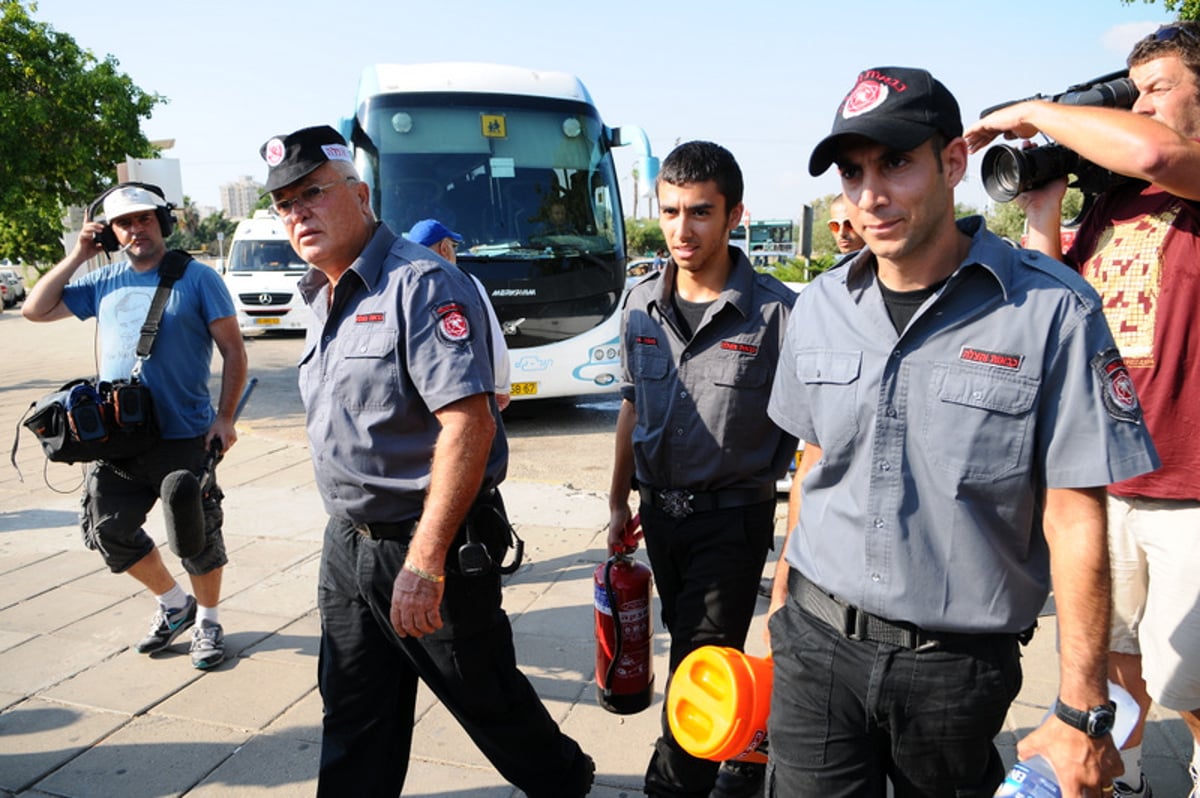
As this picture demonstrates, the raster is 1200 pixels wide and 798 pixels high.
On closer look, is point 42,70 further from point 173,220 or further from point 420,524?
point 420,524

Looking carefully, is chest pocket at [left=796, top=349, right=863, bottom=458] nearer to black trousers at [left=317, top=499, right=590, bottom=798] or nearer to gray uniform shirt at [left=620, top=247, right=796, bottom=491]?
gray uniform shirt at [left=620, top=247, right=796, bottom=491]

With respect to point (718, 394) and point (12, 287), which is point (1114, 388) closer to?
point (718, 394)

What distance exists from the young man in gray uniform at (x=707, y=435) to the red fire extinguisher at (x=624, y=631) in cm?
9

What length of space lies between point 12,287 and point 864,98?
135ft

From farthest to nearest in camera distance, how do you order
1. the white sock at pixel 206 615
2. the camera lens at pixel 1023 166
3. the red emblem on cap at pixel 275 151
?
the white sock at pixel 206 615 → the red emblem on cap at pixel 275 151 → the camera lens at pixel 1023 166

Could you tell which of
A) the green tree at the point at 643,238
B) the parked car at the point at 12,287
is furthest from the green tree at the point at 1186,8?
the green tree at the point at 643,238

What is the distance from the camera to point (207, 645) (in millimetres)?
3871

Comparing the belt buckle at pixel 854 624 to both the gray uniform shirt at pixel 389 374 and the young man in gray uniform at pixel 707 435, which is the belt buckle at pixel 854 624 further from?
the gray uniform shirt at pixel 389 374

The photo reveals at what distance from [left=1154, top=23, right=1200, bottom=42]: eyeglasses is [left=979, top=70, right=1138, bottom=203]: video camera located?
12 cm

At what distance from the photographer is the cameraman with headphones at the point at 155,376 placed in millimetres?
3850

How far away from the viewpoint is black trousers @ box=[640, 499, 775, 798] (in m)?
2.69

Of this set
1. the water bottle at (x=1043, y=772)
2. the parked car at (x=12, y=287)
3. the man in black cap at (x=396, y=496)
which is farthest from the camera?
the parked car at (x=12, y=287)

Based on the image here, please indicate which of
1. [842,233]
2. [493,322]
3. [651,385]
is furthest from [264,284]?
[651,385]

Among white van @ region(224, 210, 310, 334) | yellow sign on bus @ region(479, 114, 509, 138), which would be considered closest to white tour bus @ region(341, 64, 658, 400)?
yellow sign on bus @ region(479, 114, 509, 138)
